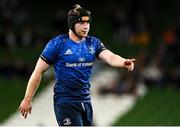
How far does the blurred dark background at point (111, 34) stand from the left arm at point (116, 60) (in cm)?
1033

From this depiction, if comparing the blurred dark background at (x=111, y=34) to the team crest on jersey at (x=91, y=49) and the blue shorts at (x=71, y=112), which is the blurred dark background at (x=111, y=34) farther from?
the team crest on jersey at (x=91, y=49)

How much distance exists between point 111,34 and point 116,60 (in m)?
15.2

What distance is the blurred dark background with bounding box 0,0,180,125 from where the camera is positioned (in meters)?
19.4

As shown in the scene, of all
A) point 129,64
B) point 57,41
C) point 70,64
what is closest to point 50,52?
point 57,41

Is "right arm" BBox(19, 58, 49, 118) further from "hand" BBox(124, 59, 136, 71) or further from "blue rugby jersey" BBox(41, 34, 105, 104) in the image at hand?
"hand" BBox(124, 59, 136, 71)

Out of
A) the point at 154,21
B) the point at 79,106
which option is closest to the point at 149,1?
the point at 154,21

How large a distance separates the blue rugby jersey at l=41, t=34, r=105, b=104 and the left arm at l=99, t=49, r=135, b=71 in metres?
0.11

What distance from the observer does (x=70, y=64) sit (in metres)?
7.79

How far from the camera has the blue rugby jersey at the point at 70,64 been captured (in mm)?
7754

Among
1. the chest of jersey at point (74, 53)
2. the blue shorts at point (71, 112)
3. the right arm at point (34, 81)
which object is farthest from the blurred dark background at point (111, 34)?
the chest of jersey at point (74, 53)

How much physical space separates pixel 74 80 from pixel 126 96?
11006 millimetres

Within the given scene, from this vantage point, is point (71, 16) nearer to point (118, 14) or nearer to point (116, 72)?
point (116, 72)

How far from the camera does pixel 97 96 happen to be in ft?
63.1

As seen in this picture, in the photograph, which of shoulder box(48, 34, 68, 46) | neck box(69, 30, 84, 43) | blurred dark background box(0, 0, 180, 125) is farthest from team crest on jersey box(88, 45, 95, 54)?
blurred dark background box(0, 0, 180, 125)
